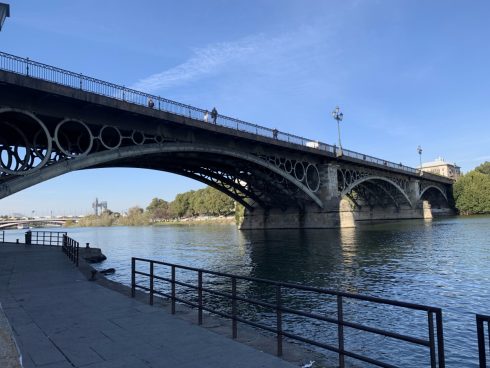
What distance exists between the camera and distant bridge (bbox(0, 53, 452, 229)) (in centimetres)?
2458

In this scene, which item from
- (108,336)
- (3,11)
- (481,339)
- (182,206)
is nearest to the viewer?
(481,339)

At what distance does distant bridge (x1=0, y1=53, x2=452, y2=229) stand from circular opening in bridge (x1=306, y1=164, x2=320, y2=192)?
0.48ft

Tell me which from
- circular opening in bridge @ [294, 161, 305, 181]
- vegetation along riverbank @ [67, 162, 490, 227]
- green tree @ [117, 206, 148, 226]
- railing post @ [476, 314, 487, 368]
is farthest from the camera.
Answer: green tree @ [117, 206, 148, 226]

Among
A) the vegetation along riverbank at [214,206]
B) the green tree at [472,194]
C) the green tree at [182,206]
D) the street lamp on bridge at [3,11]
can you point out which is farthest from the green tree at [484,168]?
the street lamp on bridge at [3,11]

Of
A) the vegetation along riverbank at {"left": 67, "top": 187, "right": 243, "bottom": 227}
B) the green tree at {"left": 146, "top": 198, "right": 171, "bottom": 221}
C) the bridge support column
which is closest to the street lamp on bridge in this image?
the bridge support column

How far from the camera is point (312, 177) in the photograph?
5828 centimetres

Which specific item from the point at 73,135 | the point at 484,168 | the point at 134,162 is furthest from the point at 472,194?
the point at 73,135

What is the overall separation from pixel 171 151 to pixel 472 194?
95.6 metres

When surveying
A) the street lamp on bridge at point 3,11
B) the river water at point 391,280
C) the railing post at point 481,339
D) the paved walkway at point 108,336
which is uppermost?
the street lamp on bridge at point 3,11

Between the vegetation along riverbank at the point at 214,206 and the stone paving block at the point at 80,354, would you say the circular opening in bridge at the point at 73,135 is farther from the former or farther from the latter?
the vegetation along riverbank at the point at 214,206

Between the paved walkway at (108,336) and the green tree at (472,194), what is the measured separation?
10973 centimetres

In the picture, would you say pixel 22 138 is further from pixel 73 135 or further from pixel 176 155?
pixel 176 155

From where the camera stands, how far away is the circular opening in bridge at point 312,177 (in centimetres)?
5762

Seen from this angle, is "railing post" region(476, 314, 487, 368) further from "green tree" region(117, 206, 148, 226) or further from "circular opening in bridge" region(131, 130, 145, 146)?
"green tree" region(117, 206, 148, 226)
